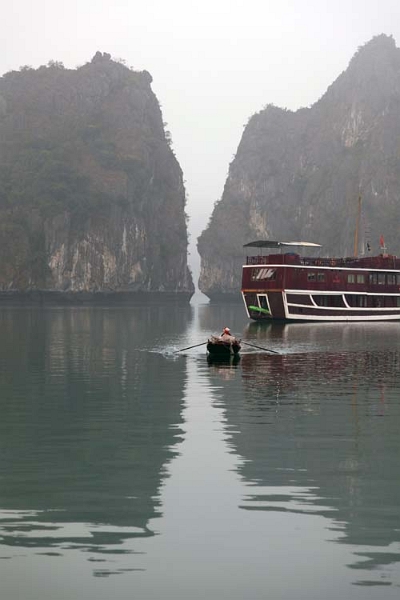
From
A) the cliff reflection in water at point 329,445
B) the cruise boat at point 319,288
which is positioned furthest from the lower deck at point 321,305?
the cliff reflection in water at point 329,445

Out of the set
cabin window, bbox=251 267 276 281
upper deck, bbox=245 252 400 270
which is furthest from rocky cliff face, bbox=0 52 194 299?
upper deck, bbox=245 252 400 270

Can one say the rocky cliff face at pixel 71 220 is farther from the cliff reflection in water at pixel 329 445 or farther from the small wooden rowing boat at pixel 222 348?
the cliff reflection in water at pixel 329 445

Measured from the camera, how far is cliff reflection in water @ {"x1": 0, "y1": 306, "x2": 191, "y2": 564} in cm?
1191

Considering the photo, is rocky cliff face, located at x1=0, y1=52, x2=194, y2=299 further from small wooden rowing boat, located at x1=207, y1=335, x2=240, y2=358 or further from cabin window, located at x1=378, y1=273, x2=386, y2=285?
small wooden rowing boat, located at x1=207, y1=335, x2=240, y2=358

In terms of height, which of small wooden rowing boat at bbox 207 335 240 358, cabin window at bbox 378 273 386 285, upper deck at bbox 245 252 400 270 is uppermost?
upper deck at bbox 245 252 400 270

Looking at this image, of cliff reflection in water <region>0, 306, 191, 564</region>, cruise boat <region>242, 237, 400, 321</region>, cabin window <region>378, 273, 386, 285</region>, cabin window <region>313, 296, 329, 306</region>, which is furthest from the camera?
cabin window <region>378, 273, 386, 285</region>

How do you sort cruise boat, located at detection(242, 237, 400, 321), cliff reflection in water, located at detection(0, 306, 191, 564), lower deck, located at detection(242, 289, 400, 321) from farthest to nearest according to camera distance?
1. lower deck, located at detection(242, 289, 400, 321)
2. cruise boat, located at detection(242, 237, 400, 321)
3. cliff reflection in water, located at detection(0, 306, 191, 564)

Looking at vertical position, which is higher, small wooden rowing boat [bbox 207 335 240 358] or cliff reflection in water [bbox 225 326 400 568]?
small wooden rowing boat [bbox 207 335 240 358]

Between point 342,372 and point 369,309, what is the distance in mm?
50806

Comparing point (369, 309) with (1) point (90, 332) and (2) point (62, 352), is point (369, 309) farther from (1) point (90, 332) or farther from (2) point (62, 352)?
(2) point (62, 352)

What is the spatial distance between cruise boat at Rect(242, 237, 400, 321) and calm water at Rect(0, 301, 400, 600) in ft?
157

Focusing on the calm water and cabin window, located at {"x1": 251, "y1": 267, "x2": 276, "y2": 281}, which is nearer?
the calm water

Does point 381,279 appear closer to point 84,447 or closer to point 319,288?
point 319,288

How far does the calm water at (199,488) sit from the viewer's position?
9.84 m
